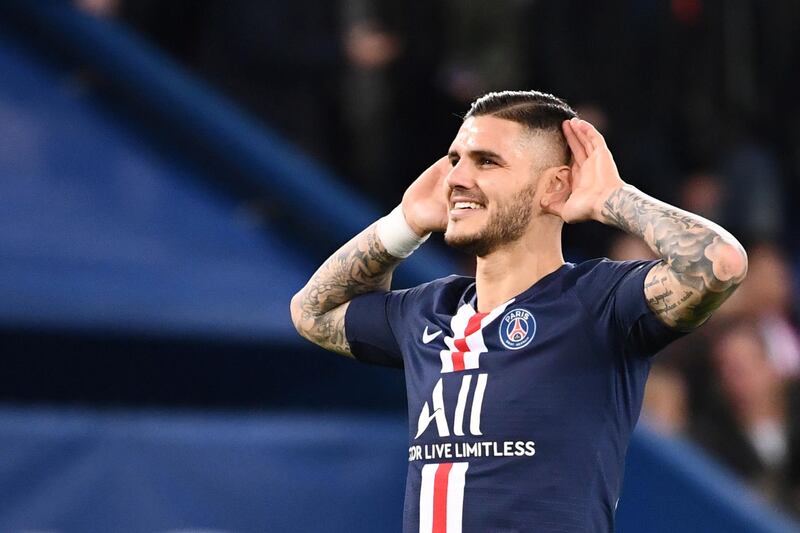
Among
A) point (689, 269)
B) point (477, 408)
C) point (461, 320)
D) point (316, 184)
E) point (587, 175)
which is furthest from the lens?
point (316, 184)

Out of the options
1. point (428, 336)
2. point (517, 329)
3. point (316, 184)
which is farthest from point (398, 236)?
point (316, 184)

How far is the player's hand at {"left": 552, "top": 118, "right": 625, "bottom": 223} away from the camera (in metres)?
3.26

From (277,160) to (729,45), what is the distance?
2519 mm

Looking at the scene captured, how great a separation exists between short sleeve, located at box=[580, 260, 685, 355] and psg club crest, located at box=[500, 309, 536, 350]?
0.44ft

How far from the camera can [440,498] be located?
10.6 ft

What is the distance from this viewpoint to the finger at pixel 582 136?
3342mm

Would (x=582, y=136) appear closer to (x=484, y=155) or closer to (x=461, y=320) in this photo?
(x=484, y=155)

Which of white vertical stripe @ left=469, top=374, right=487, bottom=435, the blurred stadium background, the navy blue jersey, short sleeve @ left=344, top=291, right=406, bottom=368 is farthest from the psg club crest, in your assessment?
the blurred stadium background

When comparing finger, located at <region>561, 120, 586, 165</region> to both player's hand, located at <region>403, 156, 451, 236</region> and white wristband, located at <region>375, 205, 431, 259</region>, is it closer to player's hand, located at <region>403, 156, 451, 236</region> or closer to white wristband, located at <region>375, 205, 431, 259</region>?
player's hand, located at <region>403, 156, 451, 236</region>

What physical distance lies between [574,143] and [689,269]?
0.51 meters

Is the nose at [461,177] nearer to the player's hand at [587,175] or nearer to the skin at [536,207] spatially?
the skin at [536,207]

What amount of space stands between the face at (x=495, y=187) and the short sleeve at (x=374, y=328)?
1.32 ft

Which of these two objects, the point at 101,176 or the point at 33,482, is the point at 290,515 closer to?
the point at 33,482

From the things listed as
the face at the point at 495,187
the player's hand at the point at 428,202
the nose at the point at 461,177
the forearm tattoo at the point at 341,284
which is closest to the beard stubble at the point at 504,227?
the face at the point at 495,187
